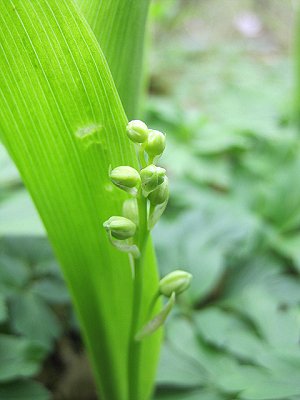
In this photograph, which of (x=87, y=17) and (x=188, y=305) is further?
(x=188, y=305)

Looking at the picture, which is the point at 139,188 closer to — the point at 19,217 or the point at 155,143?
the point at 155,143

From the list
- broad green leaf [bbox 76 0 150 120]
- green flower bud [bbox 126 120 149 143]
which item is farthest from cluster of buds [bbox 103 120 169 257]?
broad green leaf [bbox 76 0 150 120]

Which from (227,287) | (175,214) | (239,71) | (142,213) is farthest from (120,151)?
(239,71)

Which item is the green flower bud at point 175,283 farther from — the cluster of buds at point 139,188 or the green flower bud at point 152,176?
the green flower bud at point 152,176

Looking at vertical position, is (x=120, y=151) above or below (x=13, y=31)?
below

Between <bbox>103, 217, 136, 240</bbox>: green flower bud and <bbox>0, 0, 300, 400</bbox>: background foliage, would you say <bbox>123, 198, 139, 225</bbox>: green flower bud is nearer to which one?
<bbox>103, 217, 136, 240</bbox>: green flower bud

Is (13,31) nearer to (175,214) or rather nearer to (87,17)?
(87,17)

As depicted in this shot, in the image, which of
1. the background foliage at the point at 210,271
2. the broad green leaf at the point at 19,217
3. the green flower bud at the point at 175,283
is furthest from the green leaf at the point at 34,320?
the green flower bud at the point at 175,283
